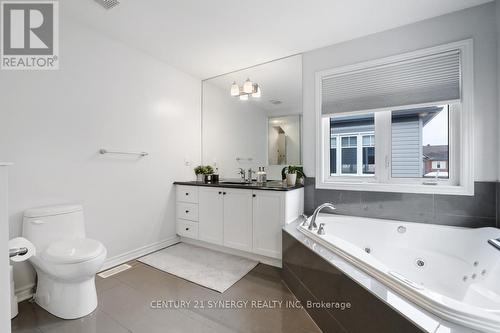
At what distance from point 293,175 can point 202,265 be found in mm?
1386

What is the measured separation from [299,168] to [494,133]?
168cm

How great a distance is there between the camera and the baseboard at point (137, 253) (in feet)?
7.53

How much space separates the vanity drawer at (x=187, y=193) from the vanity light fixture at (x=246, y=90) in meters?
1.40

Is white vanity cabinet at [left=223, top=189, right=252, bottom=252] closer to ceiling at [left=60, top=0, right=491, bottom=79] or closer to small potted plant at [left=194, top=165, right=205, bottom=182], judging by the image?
small potted plant at [left=194, top=165, right=205, bottom=182]

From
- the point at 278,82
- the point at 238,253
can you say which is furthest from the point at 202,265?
the point at 278,82

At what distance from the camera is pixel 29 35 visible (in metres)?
1.86

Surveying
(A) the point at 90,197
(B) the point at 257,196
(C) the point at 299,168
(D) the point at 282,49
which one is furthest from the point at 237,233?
(D) the point at 282,49

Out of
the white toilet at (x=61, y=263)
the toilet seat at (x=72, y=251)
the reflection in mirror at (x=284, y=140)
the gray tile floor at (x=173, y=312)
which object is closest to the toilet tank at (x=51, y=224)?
the white toilet at (x=61, y=263)

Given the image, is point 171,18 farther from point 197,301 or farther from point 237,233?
point 197,301

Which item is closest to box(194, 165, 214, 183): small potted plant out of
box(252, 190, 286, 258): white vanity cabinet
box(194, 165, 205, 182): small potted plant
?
box(194, 165, 205, 182): small potted plant

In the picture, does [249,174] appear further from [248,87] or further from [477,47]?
[477,47]

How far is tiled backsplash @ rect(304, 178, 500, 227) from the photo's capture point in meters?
1.88

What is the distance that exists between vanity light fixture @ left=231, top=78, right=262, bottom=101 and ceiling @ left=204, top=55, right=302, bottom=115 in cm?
4

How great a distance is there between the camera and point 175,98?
3047mm
